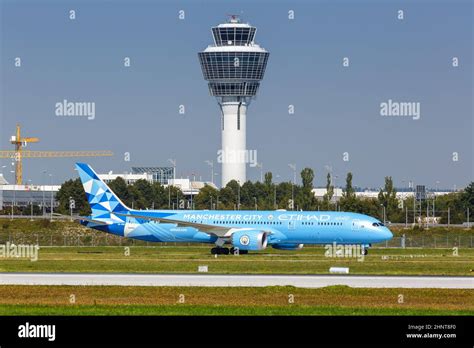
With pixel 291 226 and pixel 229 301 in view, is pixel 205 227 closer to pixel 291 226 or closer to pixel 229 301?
pixel 291 226

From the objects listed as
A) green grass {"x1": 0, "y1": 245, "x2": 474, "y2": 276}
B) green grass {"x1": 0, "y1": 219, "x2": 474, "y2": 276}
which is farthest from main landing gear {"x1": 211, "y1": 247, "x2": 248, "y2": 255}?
green grass {"x1": 0, "y1": 245, "x2": 474, "y2": 276}

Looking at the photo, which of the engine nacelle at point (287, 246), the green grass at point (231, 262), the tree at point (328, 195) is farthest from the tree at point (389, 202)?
the engine nacelle at point (287, 246)

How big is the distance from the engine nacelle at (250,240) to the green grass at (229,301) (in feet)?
120

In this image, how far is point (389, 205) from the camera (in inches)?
6614

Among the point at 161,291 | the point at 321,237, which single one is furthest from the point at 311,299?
the point at 321,237

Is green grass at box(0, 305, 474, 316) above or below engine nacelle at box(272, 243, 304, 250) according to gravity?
below

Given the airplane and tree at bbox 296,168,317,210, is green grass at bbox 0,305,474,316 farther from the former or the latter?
tree at bbox 296,168,317,210

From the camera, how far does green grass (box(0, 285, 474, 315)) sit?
126 ft

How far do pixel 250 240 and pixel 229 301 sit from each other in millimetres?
41084

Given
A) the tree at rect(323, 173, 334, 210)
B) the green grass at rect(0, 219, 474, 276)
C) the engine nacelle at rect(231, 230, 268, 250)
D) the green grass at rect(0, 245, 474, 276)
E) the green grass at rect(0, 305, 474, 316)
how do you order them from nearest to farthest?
the green grass at rect(0, 305, 474, 316) → the green grass at rect(0, 245, 474, 276) → the green grass at rect(0, 219, 474, 276) → the engine nacelle at rect(231, 230, 268, 250) → the tree at rect(323, 173, 334, 210)

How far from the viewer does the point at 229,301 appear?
42.0 meters

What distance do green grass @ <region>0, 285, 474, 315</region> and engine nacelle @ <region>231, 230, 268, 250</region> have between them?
3649 centimetres

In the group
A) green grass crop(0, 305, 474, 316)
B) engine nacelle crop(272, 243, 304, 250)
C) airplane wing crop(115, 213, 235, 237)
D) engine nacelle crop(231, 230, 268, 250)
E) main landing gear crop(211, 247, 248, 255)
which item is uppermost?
airplane wing crop(115, 213, 235, 237)
